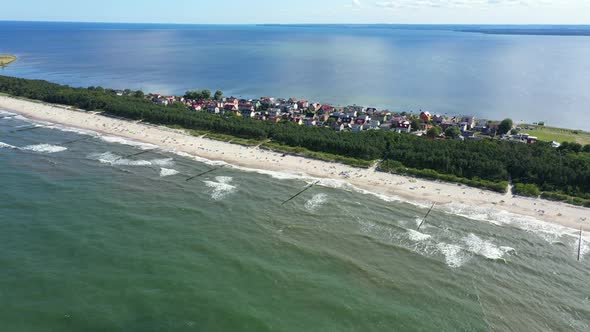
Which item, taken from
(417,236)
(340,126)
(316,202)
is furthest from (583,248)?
(340,126)

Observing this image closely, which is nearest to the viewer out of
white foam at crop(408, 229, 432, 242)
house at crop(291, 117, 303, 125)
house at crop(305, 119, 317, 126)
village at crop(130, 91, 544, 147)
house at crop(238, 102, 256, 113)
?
white foam at crop(408, 229, 432, 242)

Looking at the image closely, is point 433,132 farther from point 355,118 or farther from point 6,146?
point 6,146

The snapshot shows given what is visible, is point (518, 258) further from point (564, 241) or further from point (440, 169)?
point (440, 169)

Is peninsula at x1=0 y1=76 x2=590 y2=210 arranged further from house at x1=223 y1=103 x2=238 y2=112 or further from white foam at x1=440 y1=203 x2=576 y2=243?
white foam at x1=440 y1=203 x2=576 y2=243

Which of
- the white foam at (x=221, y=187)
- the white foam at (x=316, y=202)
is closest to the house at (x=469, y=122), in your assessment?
the white foam at (x=316, y=202)

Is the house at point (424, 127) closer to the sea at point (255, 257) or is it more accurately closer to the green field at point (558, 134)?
the green field at point (558, 134)

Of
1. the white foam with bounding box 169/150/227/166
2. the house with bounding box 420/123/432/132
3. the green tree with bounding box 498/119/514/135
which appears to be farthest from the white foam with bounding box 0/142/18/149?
the green tree with bounding box 498/119/514/135

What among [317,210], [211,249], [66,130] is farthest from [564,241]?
[66,130]
